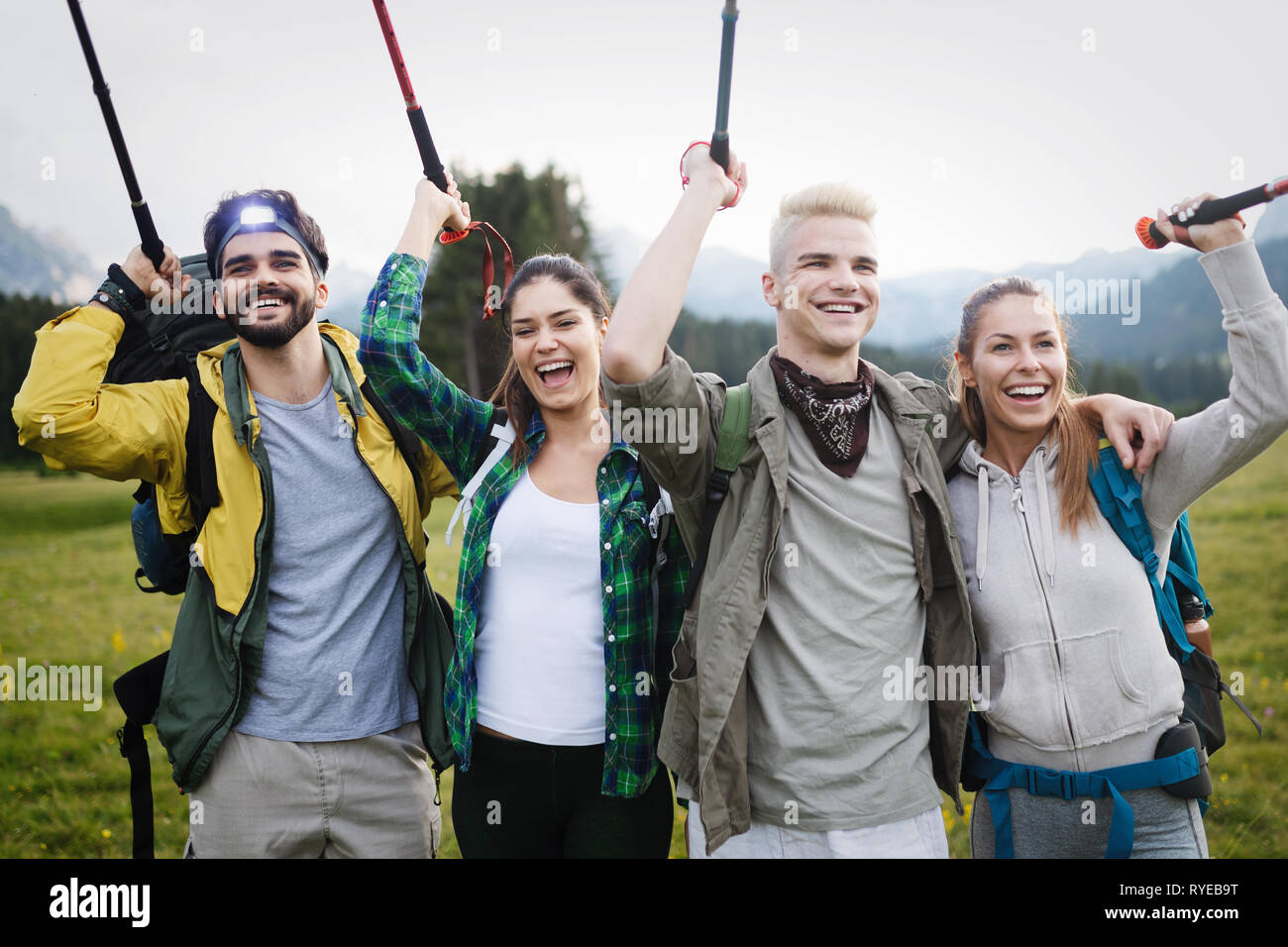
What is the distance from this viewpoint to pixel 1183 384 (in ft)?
241

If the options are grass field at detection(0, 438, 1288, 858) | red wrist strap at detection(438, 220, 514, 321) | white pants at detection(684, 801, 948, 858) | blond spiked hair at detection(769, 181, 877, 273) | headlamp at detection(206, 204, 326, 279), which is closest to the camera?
white pants at detection(684, 801, 948, 858)

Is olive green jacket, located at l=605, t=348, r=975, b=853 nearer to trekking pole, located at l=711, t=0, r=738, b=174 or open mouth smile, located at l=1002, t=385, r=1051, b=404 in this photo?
open mouth smile, located at l=1002, t=385, r=1051, b=404

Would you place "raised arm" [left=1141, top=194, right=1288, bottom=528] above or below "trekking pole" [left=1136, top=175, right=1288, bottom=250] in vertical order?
below

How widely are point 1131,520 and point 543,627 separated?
240cm

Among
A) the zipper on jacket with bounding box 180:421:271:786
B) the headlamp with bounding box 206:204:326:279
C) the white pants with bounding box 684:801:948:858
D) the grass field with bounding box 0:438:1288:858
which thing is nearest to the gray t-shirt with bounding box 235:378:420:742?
the zipper on jacket with bounding box 180:421:271:786

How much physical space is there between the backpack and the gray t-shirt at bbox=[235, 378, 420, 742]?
0.22 metres

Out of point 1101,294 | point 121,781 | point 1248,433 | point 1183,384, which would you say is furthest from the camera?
point 1183,384

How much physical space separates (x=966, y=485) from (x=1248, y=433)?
1003mm

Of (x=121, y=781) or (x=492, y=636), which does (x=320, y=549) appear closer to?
(x=492, y=636)

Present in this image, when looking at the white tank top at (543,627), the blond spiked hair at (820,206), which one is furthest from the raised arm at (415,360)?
the blond spiked hair at (820,206)

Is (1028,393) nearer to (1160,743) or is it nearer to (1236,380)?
(1236,380)

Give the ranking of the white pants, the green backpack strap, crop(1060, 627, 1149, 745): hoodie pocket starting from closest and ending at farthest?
1. the white pants
2. the green backpack strap
3. crop(1060, 627, 1149, 745): hoodie pocket

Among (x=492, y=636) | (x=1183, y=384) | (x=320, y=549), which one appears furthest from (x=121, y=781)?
(x=1183, y=384)

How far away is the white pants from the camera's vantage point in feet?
9.46
